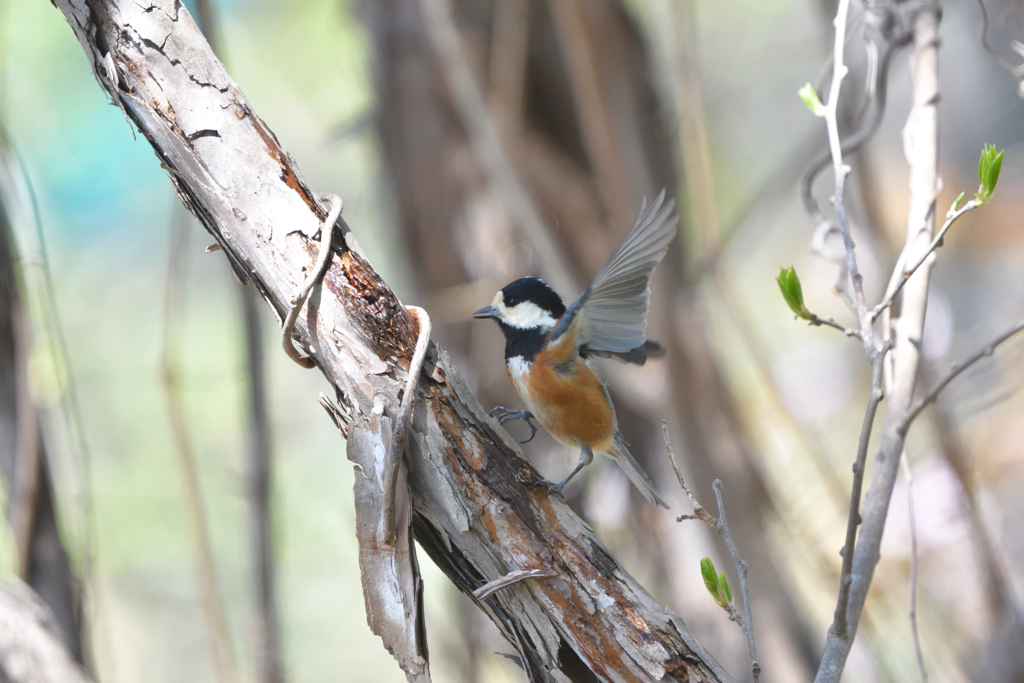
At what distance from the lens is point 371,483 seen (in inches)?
33.7

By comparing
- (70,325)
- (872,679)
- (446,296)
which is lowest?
(872,679)

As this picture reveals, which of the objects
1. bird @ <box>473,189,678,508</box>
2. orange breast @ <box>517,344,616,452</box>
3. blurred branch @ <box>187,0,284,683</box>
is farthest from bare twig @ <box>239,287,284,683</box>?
orange breast @ <box>517,344,616,452</box>

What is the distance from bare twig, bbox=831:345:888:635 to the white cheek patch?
716mm

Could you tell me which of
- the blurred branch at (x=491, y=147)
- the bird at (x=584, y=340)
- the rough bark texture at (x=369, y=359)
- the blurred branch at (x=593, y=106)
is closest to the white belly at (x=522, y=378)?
the bird at (x=584, y=340)

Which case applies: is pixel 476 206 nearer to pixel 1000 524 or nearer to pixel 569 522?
pixel 569 522

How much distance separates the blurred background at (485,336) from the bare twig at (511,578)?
87cm

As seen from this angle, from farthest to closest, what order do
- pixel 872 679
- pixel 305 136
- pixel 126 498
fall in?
1. pixel 305 136
2. pixel 126 498
3. pixel 872 679

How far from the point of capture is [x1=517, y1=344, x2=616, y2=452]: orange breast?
1391 mm

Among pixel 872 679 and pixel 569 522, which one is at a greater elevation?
pixel 569 522

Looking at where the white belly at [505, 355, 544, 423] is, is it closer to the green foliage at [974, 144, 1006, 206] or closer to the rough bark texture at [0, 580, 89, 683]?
the green foliage at [974, 144, 1006, 206]

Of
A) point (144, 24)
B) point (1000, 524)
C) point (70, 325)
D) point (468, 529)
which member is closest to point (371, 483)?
point (468, 529)

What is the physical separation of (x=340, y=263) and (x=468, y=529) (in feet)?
1.15

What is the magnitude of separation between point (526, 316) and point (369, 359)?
27.1 inches

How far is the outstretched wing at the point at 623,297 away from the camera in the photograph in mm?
1056
